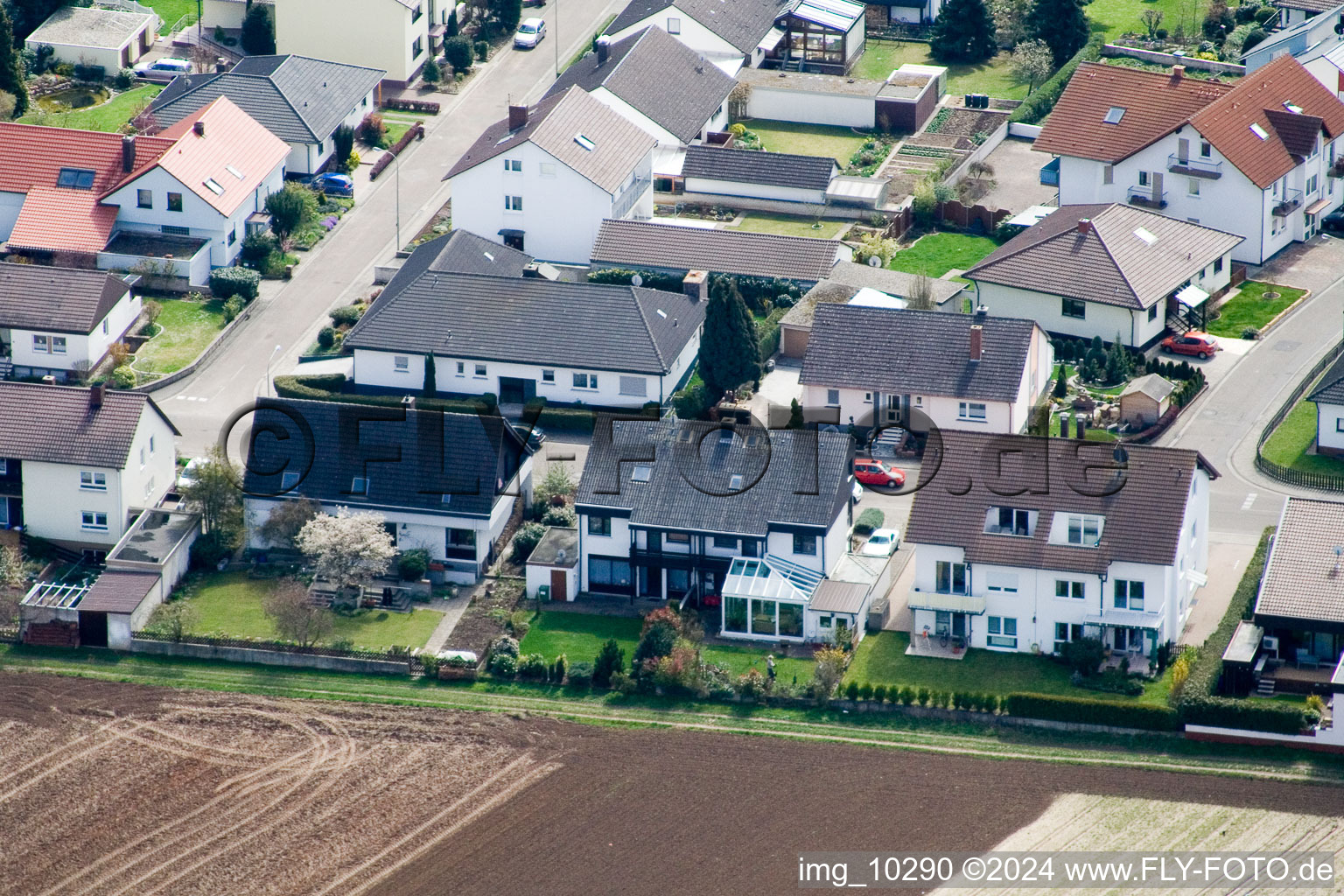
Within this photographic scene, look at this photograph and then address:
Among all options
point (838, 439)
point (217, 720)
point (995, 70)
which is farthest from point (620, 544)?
point (995, 70)

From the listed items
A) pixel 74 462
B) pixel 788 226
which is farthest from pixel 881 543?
pixel 788 226

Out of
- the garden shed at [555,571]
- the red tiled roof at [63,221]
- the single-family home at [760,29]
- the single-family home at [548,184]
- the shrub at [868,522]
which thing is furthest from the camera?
the single-family home at [760,29]

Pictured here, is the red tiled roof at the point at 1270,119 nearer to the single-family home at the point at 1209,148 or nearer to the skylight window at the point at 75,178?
the single-family home at the point at 1209,148

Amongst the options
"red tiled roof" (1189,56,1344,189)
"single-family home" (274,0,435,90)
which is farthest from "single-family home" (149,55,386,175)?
"red tiled roof" (1189,56,1344,189)

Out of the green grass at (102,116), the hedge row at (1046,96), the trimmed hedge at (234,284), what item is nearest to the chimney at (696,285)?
the trimmed hedge at (234,284)

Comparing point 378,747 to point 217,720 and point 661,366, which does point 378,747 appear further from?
point 661,366

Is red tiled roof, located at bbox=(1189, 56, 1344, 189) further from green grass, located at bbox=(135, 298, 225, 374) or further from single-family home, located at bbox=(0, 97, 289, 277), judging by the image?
green grass, located at bbox=(135, 298, 225, 374)

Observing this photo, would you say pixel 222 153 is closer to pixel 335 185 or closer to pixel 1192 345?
pixel 335 185
